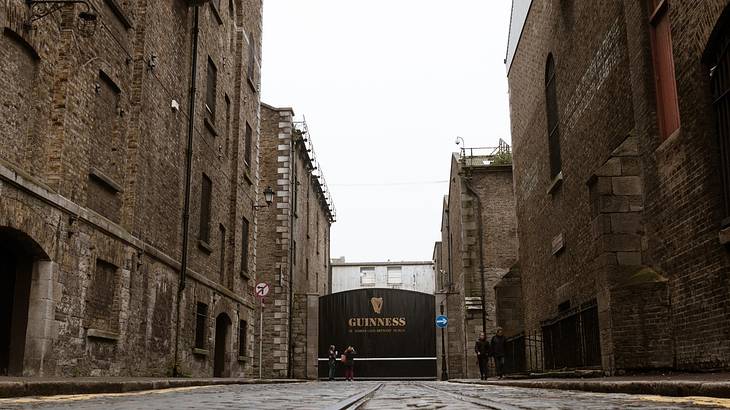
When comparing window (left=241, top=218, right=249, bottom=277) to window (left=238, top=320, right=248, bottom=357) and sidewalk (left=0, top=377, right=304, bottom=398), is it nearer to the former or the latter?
window (left=238, top=320, right=248, bottom=357)

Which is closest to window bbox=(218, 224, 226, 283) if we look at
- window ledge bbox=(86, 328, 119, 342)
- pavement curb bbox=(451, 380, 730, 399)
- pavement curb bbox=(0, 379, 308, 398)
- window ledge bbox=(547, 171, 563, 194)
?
window ledge bbox=(86, 328, 119, 342)

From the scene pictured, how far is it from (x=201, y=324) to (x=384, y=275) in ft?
168

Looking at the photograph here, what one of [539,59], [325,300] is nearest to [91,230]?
[539,59]

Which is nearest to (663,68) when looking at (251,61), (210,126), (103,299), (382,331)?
(103,299)

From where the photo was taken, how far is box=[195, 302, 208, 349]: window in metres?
17.2

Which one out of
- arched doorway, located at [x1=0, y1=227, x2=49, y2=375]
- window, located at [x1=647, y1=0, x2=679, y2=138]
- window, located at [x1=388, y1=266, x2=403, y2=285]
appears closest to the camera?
arched doorway, located at [x1=0, y1=227, x2=49, y2=375]

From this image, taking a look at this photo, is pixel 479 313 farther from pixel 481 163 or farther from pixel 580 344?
pixel 580 344

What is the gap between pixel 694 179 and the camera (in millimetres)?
9141

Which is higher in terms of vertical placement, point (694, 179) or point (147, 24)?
point (147, 24)

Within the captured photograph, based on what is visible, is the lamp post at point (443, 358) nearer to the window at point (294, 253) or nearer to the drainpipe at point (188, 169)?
the window at point (294, 253)

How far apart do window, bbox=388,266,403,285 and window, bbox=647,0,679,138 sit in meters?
58.3

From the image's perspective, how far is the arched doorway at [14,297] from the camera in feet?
31.9

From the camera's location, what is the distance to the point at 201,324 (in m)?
17.5

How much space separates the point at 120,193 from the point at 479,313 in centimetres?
1828
